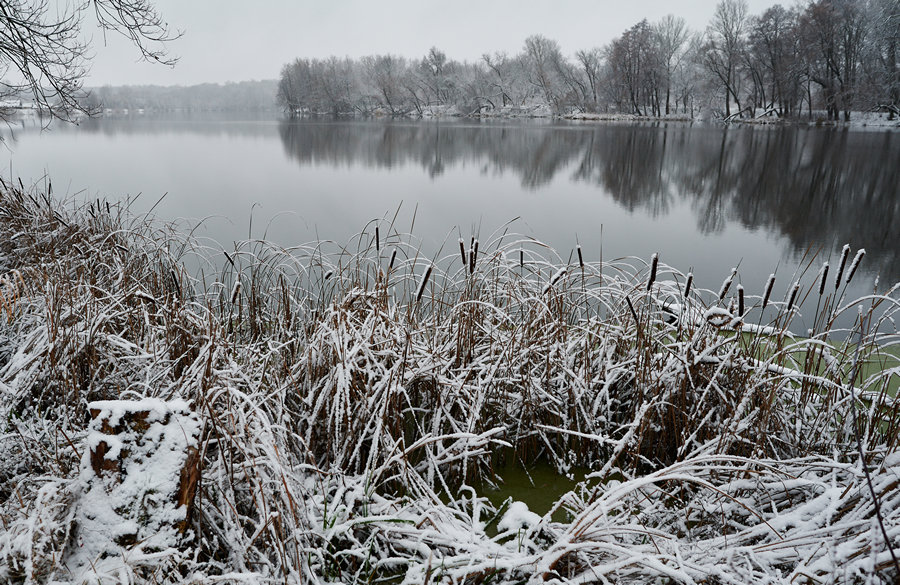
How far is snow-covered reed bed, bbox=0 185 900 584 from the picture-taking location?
1.61 m

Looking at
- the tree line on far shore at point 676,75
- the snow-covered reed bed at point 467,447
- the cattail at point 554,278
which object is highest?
the tree line on far shore at point 676,75

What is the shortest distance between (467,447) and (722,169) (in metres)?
17.1

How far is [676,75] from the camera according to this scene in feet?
199

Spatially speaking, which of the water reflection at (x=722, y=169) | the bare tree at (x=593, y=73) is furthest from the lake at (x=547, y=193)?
the bare tree at (x=593, y=73)

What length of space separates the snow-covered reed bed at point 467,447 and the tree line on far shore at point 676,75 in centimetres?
3929

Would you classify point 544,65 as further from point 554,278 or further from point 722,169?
point 554,278

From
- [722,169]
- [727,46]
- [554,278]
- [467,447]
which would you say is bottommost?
[467,447]

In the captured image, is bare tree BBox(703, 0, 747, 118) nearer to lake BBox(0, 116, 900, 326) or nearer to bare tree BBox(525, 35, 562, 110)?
bare tree BBox(525, 35, 562, 110)

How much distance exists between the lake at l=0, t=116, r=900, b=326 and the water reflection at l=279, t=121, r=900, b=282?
60 mm

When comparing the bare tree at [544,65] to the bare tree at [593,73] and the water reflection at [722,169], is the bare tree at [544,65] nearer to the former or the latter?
the bare tree at [593,73]

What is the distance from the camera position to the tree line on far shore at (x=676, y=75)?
116 ft

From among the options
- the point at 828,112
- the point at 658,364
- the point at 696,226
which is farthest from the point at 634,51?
the point at 658,364

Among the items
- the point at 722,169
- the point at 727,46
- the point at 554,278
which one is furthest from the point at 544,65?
the point at 554,278

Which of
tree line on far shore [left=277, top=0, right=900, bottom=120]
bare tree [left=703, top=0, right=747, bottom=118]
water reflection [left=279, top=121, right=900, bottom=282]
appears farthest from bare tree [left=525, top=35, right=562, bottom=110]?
water reflection [left=279, top=121, right=900, bottom=282]
